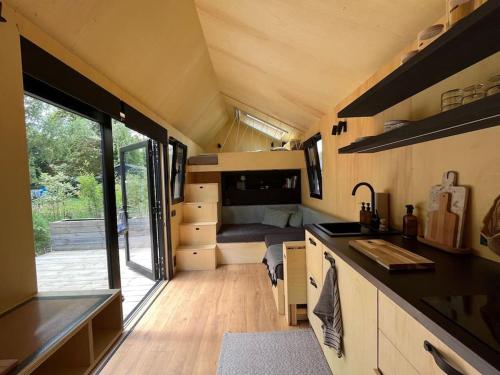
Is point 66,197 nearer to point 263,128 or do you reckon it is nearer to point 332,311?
point 332,311

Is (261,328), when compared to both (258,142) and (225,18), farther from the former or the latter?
(258,142)

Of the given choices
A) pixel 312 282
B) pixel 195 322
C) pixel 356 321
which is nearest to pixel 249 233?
pixel 195 322

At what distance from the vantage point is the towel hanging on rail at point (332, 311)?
4.70 ft

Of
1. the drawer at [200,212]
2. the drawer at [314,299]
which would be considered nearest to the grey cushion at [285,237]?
the drawer at [200,212]

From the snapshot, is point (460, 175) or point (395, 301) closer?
point (395, 301)

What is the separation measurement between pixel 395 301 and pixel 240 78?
3156 mm

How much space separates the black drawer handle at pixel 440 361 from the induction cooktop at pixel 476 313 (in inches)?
3.9

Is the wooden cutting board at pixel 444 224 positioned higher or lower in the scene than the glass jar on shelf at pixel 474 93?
lower

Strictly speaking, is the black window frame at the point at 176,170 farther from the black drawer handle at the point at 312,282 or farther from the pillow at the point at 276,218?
the black drawer handle at the point at 312,282

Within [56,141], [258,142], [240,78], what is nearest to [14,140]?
[56,141]

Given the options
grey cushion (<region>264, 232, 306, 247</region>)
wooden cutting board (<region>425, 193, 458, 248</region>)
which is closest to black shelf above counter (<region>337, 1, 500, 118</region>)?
wooden cutting board (<region>425, 193, 458, 248</region>)

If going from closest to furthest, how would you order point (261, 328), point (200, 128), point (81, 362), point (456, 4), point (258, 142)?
point (456, 4) < point (81, 362) < point (261, 328) < point (200, 128) < point (258, 142)

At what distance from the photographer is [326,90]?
2.52 meters

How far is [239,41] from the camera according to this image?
2373 mm
